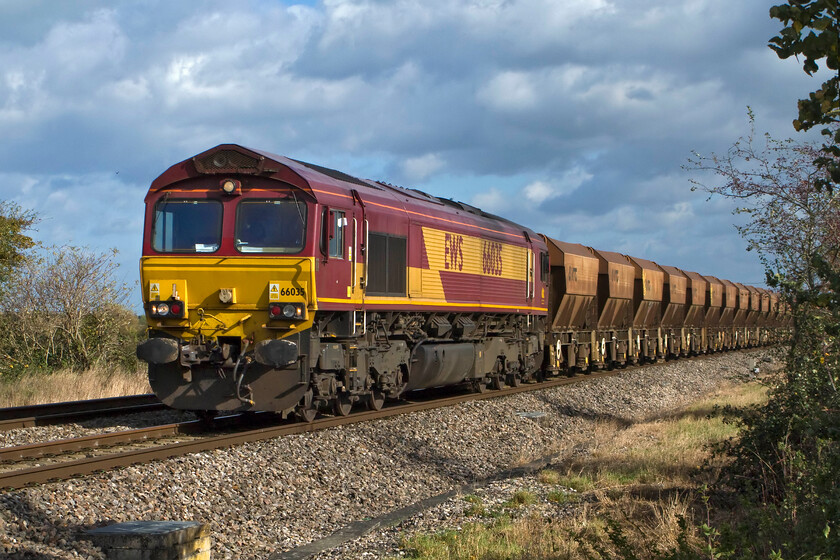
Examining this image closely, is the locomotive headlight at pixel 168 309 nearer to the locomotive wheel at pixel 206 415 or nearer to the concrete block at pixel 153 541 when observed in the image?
the locomotive wheel at pixel 206 415

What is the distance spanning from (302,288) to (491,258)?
8024 millimetres

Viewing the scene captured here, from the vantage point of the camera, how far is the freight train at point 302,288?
42.8 ft

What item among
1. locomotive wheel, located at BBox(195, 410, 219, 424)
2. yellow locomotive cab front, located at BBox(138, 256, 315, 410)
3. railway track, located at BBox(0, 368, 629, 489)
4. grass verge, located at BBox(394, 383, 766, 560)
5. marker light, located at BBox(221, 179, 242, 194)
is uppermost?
marker light, located at BBox(221, 179, 242, 194)

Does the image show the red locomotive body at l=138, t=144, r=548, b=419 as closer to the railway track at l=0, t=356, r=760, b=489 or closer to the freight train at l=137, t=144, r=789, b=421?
the freight train at l=137, t=144, r=789, b=421

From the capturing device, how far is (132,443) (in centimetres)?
1184

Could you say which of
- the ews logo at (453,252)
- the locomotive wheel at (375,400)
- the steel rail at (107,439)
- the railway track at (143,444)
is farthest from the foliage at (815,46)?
the ews logo at (453,252)

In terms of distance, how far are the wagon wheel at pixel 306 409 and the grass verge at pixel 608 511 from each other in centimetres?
374

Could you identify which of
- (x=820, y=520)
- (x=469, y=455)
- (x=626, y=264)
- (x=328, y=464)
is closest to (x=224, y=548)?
(x=328, y=464)

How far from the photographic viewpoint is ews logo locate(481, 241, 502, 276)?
19.9m

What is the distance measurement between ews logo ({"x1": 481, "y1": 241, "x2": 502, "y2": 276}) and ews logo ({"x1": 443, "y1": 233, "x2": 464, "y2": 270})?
112cm

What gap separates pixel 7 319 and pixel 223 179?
11525mm

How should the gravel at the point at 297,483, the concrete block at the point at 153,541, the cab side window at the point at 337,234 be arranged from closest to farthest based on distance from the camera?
the concrete block at the point at 153,541, the gravel at the point at 297,483, the cab side window at the point at 337,234

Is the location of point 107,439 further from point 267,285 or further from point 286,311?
point 267,285

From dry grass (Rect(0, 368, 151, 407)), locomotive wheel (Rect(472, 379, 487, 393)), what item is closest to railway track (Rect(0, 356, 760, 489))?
locomotive wheel (Rect(472, 379, 487, 393))
